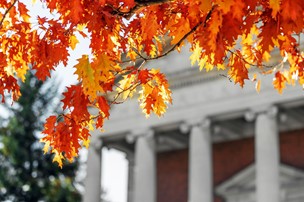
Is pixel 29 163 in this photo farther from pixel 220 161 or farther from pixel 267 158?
pixel 267 158

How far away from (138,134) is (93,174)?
346 centimetres

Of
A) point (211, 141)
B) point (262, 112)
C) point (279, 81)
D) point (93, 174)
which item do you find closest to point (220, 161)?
point (211, 141)

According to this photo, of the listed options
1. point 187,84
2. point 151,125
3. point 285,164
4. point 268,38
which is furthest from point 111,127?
point 268,38

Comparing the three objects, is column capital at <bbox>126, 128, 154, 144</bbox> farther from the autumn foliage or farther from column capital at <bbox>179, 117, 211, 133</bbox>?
the autumn foliage

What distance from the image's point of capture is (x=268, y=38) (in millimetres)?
7656

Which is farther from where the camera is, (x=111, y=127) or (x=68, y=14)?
(x=111, y=127)

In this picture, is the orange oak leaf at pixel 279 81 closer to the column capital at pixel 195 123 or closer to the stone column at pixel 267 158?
the stone column at pixel 267 158

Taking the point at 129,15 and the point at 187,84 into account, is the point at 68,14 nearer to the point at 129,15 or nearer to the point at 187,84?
the point at 129,15

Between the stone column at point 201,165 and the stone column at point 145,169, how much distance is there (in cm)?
280

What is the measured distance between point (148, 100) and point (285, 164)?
103 ft

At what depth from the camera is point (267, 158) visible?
36.0 meters

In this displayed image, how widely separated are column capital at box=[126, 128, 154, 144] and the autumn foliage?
3136 cm

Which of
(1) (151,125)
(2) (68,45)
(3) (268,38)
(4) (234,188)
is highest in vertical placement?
(1) (151,125)

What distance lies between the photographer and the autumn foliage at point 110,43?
312 inches
